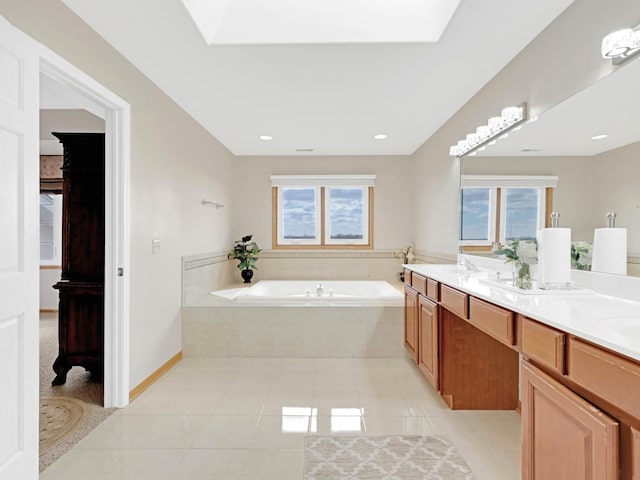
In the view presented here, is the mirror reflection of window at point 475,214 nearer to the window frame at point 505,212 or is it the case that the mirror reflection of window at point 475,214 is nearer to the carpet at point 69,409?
the window frame at point 505,212

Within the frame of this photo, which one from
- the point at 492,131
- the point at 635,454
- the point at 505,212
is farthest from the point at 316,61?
the point at 635,454

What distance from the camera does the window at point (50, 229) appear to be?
5453 millimetres

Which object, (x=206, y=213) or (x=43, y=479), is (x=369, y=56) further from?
(x=43, y=479)

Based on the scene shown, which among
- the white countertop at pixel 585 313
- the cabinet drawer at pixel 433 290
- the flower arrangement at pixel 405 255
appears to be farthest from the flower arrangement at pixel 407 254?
the white countertop at pixel 585 313

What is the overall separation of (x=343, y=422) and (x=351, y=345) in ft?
3.98

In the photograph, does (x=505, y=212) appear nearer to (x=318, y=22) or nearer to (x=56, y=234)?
(x=318, y=22)

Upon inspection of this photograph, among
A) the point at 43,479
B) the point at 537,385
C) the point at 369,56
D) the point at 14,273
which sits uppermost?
the point at 369,56

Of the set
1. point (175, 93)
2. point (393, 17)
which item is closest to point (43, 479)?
point (175, 93)

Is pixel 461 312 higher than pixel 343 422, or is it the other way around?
pixel 461 312

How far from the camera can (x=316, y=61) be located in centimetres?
249

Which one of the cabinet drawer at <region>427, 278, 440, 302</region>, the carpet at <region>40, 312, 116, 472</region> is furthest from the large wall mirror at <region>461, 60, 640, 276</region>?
the carpet at <region>40, 312, 116, 472</region>

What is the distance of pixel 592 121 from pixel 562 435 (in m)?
1.42

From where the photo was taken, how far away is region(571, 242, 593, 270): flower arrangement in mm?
1900

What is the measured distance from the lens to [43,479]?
1782mm
